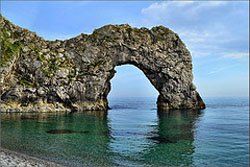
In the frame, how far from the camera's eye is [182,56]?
10581 centimetres

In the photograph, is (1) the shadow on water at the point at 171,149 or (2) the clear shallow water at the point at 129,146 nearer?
(2) the clear shallow water at the point at 129,146

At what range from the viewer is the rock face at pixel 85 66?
8588cm

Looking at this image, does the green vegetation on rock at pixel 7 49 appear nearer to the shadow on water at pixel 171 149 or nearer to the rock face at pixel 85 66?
the rock face at pixel 85 66

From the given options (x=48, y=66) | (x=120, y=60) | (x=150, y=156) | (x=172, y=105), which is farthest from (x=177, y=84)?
(x=150, y=156)

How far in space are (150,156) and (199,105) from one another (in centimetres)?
7764

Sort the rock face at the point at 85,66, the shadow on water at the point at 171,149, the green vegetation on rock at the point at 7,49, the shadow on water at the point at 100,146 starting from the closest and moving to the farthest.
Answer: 1. the shadow on water at the point at 100,146
2. the shadow on water at the point at 171,149
3. the green vegetation on rock at the point at 7,49
4. the rock face at the point at 85,66

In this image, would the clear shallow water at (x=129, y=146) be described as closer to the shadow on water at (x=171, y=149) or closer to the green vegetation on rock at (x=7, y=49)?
the shadow on water at (x=171, y=149)

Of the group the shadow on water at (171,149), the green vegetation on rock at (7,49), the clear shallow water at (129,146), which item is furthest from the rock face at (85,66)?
the shadow on water at (171,149)

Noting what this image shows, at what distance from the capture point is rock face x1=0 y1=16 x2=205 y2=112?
282ft

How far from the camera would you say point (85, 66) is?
96.3 metres

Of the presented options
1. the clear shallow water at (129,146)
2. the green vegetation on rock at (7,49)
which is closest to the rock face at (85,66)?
the green vegetation on rock at (7,49)

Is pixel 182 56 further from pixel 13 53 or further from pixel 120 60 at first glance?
pixel 13 53

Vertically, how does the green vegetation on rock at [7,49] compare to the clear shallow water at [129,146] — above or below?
above

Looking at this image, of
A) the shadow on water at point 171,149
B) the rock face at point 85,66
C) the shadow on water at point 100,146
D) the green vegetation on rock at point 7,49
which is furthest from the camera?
the rock face at point 85,66
